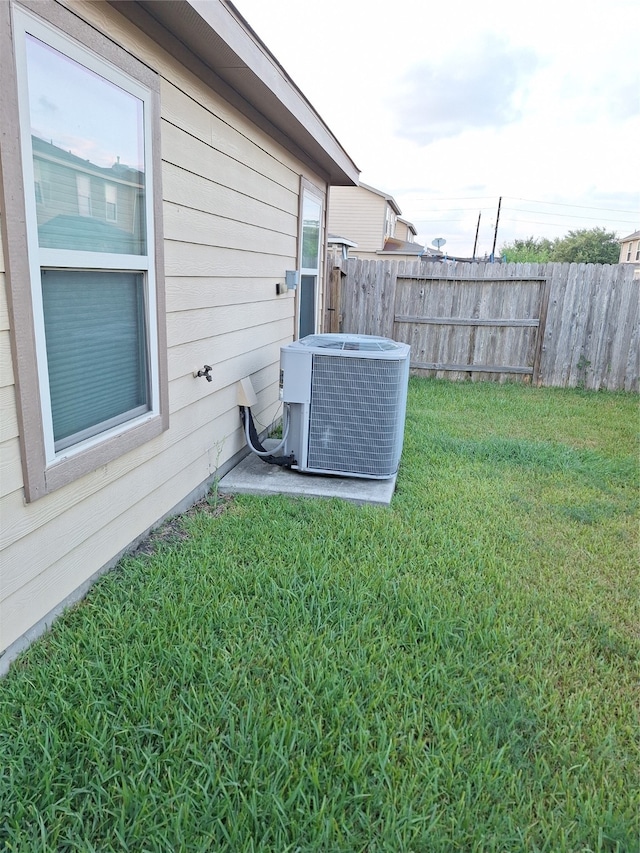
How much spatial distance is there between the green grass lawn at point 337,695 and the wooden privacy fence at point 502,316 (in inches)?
194

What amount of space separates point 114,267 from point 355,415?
178cm

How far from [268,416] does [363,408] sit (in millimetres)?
1526

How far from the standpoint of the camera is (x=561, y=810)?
1.48m

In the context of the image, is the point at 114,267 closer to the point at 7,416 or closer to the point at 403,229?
the point at 7,416

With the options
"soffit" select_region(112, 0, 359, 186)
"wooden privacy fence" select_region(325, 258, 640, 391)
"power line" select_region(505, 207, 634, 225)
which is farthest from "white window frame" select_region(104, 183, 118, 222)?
"power line" select_region(505, 207, 634, 225)

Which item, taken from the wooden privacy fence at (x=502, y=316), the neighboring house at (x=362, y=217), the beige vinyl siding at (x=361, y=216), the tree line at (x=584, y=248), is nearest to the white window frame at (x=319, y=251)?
the wooden privacy fence at (x=502, y=316)

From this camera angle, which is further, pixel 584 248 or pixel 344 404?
pixel 584 248

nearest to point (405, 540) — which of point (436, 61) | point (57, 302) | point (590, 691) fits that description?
point (590, 691)

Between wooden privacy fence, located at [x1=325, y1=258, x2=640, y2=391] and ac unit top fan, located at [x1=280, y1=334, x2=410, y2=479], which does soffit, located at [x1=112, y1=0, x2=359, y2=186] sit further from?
wooden privacy fence, located at [x1=325, y1=258, x2=640, y2=391]

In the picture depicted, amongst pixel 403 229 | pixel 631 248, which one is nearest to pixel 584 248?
pixel 631 248

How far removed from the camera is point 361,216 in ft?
76.8

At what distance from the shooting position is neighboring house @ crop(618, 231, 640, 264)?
28.3 meters

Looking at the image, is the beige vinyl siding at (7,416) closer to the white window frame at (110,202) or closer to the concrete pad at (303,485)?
the white window frame at (110,202)

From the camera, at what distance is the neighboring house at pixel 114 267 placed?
1.76 m
